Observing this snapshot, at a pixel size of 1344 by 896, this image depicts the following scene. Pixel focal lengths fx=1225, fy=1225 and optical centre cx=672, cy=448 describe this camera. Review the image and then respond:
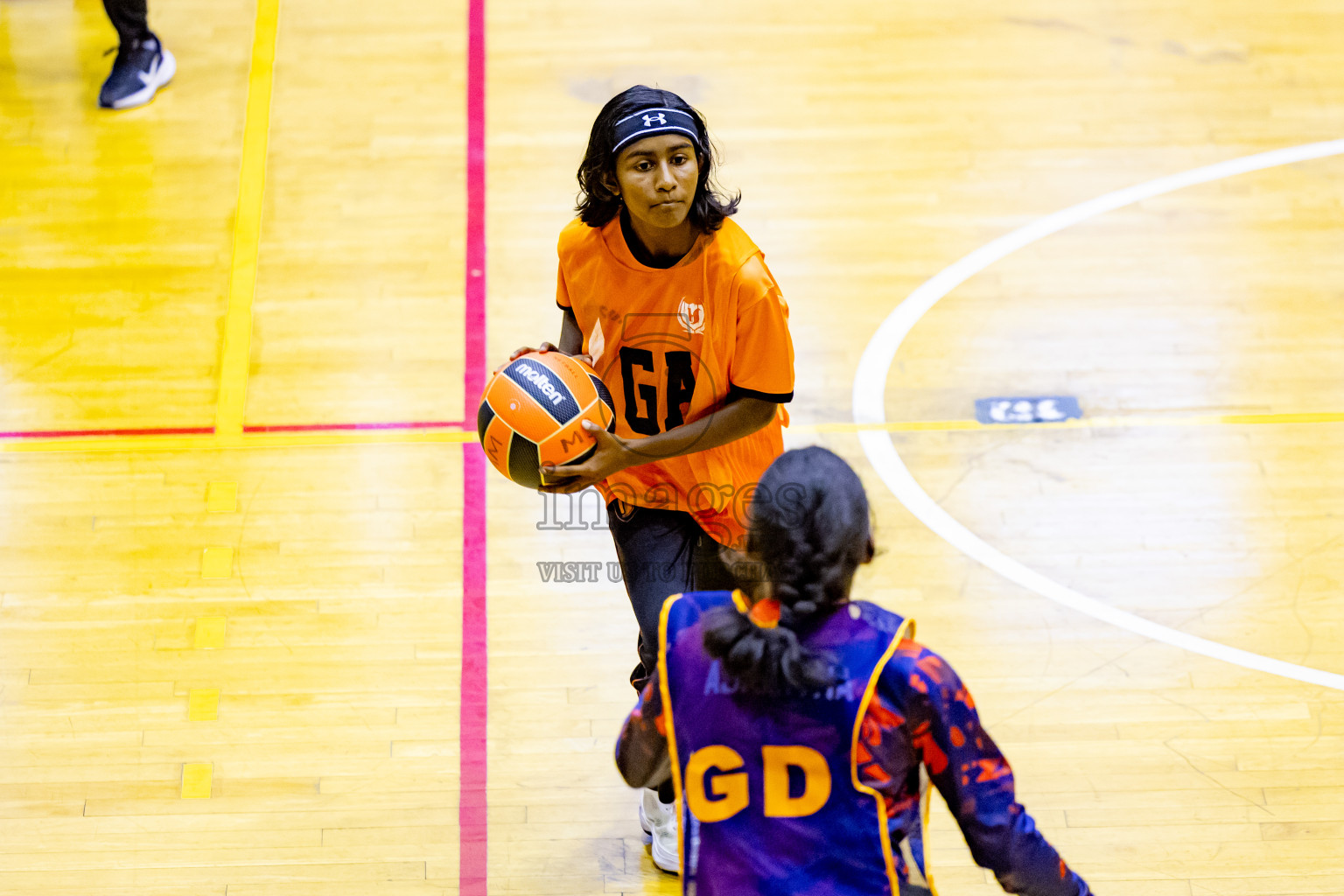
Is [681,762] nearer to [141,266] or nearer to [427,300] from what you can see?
[427,300]

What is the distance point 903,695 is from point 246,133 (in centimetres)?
489

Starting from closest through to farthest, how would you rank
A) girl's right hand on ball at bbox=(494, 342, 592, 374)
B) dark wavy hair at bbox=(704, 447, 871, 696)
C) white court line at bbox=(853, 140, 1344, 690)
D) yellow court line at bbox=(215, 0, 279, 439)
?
1. dark wavy hair at bbox=(704, 447, 871, 696)
2. girl's right hand on ball at bbox=(494, 342, 592, 374)
3. white court line at bbox=(853, 140, 1344, 690)
4. yellow court line at bbox=(215, 0, 279, 439)

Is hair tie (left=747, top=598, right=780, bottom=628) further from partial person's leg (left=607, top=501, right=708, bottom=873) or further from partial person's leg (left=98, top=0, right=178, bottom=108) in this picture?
partial person's leg (left=98, top=0, right=178, bottom=108)

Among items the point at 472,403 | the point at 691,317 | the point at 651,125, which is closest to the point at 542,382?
the point at 691,317

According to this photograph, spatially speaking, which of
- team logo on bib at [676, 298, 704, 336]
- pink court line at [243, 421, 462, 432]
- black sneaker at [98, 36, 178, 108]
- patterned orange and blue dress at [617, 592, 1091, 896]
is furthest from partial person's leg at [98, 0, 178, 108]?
patterned orange and blue dress at [617, 592, 1091, 896]

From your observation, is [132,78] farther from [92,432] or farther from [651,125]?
[651,125]

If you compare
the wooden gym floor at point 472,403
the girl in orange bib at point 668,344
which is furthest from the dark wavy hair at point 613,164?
the wooden gym floor at point 472,403

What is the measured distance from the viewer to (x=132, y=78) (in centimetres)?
591

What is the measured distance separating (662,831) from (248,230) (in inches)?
131

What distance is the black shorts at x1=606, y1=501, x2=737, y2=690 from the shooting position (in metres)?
3.17

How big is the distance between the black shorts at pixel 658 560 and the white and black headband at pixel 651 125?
969 mm

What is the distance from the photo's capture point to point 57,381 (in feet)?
16.1

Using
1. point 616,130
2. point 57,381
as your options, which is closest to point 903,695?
point 616,130

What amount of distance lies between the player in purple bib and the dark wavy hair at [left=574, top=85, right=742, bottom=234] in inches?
46.2
